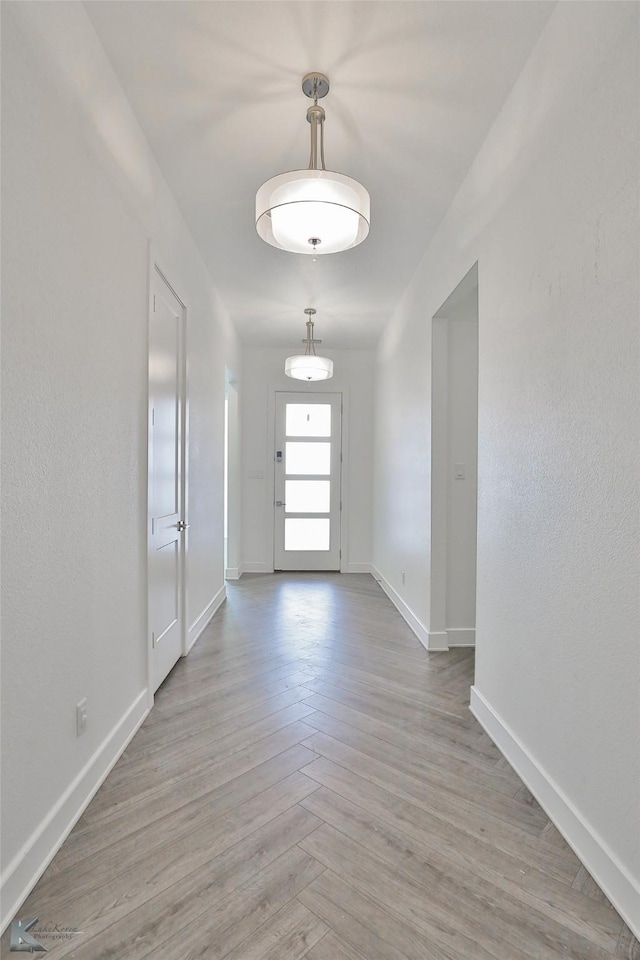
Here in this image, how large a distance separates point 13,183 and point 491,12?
5.32 ft

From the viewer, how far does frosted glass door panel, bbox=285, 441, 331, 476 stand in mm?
6043

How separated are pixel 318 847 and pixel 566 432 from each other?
1.53 metres

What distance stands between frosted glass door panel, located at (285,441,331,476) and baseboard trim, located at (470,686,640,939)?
4.11 meters

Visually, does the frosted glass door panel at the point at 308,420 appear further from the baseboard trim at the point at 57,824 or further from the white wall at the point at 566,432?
the baseboard trim at the point at 57,824

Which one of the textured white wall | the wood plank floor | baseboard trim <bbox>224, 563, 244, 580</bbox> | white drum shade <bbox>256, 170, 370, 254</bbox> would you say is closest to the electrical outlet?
the wood plank floor

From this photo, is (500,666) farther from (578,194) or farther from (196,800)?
(578,194)

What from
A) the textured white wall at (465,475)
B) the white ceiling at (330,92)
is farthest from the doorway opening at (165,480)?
the textured white wall at (465,475)

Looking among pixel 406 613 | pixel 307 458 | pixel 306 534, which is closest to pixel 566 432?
pixel 406 613

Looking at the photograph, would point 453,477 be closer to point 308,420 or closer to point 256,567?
point 308,420

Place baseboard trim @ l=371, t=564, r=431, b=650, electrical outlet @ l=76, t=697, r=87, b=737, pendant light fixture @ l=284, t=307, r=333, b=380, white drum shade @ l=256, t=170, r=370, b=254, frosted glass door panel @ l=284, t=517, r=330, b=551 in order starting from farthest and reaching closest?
frosted glass door panel @ l=284, t=517, r=330, b=551, pendant light fixture @ l=284, t=307, r=333, b=380, baseboard trim @ l=371, t=564, r=431, b=650, white drum shade @ l=256, t=170, r=370, b=254, electrical outlet @ l=76, t=697, r=87, b=737

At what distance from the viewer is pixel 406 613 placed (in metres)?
4.05

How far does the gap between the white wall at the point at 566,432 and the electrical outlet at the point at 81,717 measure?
1603mm
